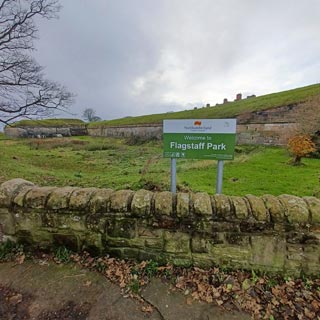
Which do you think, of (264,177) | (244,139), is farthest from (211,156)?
(244,139)

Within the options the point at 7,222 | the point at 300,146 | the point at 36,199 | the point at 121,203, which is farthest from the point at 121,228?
the point at 300,146

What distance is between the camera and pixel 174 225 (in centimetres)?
235

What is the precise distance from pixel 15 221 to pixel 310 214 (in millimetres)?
3496

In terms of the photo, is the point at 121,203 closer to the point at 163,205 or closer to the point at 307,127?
the point at 163,205

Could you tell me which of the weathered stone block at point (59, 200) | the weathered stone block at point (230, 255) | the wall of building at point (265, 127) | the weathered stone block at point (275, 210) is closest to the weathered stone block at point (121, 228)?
the weathered stone block at point (59, 200)

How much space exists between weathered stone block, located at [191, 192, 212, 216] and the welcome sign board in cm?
96

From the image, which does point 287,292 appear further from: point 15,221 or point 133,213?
point 15,221

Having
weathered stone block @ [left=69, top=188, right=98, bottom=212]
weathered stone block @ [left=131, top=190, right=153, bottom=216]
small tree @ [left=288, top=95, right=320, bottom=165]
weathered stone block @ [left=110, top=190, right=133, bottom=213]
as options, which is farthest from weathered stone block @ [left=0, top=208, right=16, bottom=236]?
small tree @ [left=288, top=95, right=320, bottom=165]

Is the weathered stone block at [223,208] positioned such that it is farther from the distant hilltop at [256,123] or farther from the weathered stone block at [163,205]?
the distant hilltop at [256,123]

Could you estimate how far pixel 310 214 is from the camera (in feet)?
6.97

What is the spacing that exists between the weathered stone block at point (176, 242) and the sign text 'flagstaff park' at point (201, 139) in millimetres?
1303

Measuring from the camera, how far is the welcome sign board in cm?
307

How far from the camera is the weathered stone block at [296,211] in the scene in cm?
212

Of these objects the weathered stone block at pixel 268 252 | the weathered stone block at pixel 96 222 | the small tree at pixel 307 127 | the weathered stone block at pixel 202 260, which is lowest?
the weathered stone block at pixel 202 260
